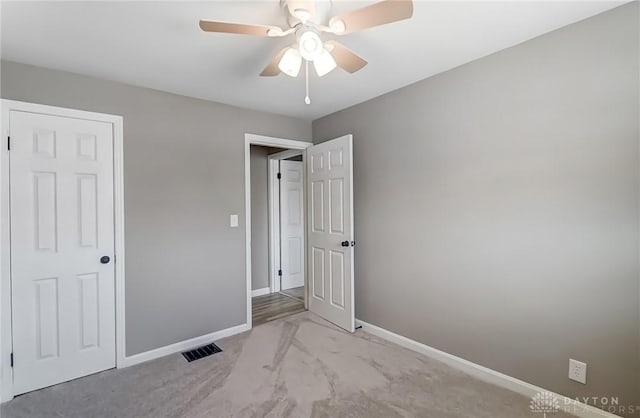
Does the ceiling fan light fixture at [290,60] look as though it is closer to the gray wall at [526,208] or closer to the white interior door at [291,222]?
the gray wall at [526,208]

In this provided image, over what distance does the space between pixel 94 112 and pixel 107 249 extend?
3.67 feet

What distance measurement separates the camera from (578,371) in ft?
6.09

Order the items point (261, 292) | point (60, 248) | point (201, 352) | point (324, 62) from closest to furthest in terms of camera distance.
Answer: point (324, 62)
point (60, 248)
point (201, 352)
point (261, 292)

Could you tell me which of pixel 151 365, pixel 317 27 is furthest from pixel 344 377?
pixel 317 27

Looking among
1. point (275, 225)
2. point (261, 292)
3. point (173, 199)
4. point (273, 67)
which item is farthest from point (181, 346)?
point (273, 67)

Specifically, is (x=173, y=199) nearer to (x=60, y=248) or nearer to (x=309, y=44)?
(x=60, y=248)

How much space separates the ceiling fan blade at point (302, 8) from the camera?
1.42m

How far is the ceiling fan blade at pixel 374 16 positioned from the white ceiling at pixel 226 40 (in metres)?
0.25

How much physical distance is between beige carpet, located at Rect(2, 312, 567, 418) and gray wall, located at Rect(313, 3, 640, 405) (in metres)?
0.30

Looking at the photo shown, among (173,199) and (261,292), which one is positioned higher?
(173,199)

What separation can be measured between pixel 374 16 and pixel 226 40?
3.40 feet

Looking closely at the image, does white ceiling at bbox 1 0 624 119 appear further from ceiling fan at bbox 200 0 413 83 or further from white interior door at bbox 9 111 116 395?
white interior door at bbox 9 111 116 395

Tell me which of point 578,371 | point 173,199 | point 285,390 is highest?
point 173,199

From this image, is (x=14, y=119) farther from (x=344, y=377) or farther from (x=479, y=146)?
(x=479, y=146)
